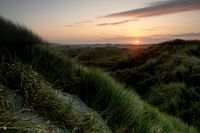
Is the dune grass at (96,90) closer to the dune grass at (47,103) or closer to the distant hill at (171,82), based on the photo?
the dune grass at (47,103)

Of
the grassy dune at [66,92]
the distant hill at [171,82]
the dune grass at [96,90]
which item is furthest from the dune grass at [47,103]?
the distant hill at [171,82]

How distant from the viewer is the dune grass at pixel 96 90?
21.2 feet

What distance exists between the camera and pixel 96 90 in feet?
22.9

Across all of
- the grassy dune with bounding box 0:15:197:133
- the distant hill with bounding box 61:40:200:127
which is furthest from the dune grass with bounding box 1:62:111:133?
the distant hill with bounding box 61:40:200:127

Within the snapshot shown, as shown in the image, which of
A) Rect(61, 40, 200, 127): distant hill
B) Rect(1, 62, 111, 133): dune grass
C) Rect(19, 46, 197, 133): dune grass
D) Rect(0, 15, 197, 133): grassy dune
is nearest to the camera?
Rect(1, 62, 111, 133): dune grass

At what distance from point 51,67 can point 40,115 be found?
2205 mm

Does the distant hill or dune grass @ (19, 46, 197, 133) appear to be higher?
dune grass @ (19, 46, 197, 133)

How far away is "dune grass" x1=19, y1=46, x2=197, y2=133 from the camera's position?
254 inches

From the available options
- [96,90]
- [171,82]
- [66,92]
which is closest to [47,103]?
[66,92]

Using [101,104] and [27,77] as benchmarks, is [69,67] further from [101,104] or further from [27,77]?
[27,77]

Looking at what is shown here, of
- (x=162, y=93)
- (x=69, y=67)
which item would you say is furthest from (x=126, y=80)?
(x=69, y=67)

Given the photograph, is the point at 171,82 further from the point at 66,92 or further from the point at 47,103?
the point at 47,103

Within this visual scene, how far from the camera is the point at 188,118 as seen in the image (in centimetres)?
1389

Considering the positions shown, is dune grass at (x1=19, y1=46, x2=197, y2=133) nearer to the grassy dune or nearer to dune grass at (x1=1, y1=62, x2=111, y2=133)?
the grassy dune
